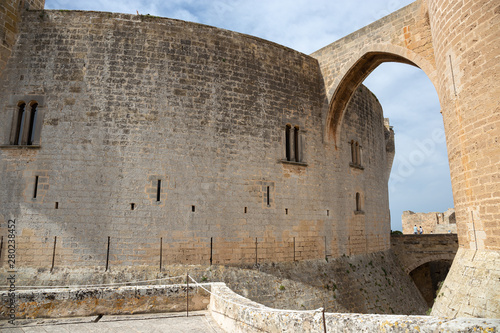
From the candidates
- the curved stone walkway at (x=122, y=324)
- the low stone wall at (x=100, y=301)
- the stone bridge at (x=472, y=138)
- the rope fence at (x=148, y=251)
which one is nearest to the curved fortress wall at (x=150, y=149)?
the rope fence at (x=148, y=251)

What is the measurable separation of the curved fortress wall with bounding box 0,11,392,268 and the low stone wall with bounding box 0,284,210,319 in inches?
96.2

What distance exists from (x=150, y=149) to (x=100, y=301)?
3.91 meters

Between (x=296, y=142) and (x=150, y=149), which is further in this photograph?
(x=296, y=142)

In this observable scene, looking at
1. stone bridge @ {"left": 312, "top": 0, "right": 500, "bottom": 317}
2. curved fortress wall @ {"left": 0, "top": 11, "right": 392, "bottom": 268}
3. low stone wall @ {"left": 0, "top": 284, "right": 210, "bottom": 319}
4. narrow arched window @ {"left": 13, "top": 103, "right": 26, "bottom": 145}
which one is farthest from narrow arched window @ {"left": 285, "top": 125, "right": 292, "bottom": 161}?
narrow arched window @ {"left": 13, "top": 103, "right": 26, "bottom": 145}

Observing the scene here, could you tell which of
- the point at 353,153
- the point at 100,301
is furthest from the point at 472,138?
the point at 353,153

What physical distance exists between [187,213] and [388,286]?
23.9 feet

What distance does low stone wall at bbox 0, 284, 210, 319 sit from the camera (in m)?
5.13

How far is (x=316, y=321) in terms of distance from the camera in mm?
3332

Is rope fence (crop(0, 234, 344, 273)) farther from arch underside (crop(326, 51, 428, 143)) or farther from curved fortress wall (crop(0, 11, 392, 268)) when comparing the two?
arch underside (crop(326, 51, 428, 143))

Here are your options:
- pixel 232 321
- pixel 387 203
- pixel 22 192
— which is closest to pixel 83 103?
pixel 22 192

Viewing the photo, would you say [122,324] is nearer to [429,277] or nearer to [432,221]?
[429,277]

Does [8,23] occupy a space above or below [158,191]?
above

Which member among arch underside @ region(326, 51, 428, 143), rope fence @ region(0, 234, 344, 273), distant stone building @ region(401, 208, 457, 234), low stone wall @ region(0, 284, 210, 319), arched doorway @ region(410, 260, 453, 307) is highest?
arch underside @ region(326, 51, 428, 143)

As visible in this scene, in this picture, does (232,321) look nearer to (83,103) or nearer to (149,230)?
(149,230)
